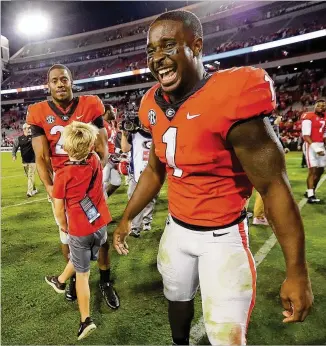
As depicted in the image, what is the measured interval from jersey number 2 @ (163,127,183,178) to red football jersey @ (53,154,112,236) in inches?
41.5

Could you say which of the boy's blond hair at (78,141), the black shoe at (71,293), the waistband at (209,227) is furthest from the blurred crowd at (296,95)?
the waistband at (209,227)

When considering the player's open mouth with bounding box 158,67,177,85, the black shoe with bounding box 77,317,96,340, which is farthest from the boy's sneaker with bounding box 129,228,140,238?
the player's open mouth with bounding box 158,67,177,85

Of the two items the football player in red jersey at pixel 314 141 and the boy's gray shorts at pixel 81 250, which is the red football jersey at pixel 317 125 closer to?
the football player in red jersey at pixel 314 141

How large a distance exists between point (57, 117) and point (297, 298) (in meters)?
2.59

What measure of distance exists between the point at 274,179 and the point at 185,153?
0.41 meters

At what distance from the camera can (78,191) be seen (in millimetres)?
2482

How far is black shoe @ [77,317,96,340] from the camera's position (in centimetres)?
243

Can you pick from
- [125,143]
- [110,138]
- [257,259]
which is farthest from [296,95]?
[257,259]

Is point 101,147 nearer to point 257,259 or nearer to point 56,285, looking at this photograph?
point 56,285

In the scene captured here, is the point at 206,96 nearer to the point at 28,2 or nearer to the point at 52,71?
the point at 52,71

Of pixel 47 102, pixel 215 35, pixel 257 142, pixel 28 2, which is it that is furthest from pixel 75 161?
pixel 28 2

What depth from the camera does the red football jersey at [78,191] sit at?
2.41 metres

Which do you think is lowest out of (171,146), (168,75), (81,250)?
(81,250)

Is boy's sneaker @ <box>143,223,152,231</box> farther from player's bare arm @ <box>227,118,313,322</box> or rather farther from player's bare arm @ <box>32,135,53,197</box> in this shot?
player's bare arm @ <box>227,118,313,322</box>
